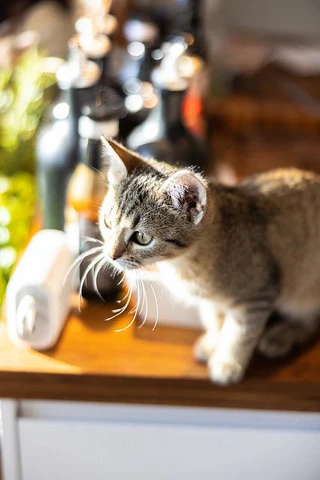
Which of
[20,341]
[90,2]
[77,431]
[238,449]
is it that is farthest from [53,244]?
[90,2]

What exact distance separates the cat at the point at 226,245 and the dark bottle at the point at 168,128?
0.16m

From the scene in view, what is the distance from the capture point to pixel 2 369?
919 millimetres

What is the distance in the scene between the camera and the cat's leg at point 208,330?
38.0 inches

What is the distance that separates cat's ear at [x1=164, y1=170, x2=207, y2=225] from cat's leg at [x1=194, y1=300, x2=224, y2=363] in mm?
185

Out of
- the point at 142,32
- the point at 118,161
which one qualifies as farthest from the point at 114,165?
the point at 142,32

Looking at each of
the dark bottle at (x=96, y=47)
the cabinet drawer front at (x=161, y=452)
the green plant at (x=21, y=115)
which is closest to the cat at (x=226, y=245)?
the cabinet drawer front at (x=161, y=452)

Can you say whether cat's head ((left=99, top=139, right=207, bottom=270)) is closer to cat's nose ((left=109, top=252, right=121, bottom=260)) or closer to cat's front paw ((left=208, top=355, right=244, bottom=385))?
cat's nose ((left=109, top=252, right=121, bottom=260))

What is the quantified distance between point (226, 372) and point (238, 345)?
0.04 metres

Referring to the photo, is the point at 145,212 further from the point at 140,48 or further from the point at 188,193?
the point at 140,48

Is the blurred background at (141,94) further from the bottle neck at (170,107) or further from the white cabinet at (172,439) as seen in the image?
the white cabinet at (172,439)

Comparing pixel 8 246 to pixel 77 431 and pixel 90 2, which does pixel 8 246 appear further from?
pixel 90 2

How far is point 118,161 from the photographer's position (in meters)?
0.84

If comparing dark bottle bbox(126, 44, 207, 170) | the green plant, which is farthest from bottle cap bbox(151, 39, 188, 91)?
the green plant

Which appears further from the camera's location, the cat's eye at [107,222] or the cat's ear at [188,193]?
the cat's eye at [107,222]
